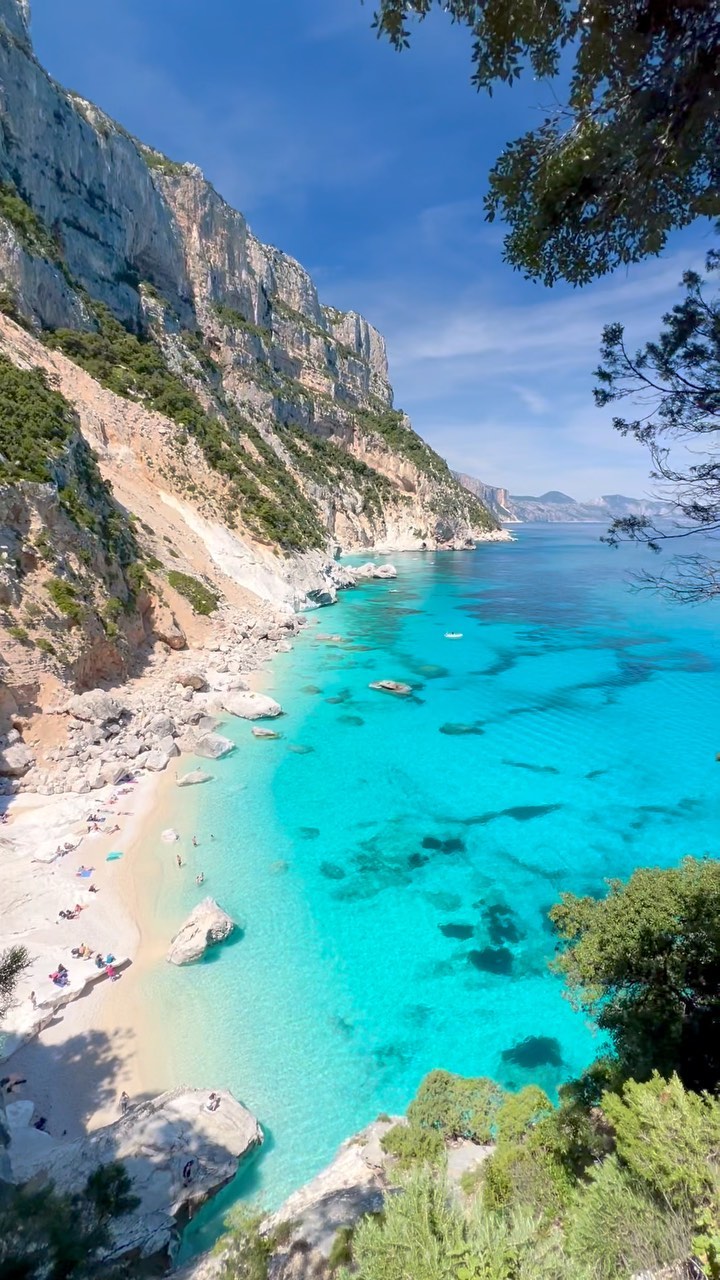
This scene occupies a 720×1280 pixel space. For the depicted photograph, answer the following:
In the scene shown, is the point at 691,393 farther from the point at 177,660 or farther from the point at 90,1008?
the point at 177,660

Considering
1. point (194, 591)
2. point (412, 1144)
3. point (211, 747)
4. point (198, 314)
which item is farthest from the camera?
point (198, 314)

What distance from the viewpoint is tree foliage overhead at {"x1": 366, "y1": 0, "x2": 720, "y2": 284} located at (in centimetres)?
396

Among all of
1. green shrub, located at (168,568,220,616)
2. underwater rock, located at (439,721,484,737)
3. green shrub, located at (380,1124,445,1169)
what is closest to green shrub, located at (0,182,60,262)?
green shrub, located at (168,568,220,616)

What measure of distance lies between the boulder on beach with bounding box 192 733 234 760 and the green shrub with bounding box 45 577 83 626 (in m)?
7.17

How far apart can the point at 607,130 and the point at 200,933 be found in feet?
48.9

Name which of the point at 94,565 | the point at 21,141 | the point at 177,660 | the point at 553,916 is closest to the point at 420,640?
the point at 177,660

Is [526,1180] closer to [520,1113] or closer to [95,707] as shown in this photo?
[520,1113]

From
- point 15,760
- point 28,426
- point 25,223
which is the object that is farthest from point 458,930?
point 25,223

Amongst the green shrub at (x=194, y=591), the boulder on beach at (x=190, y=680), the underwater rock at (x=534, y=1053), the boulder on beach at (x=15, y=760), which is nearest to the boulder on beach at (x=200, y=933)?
the underwater rock at (x=534, y=1053)

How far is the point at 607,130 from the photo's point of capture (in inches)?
175

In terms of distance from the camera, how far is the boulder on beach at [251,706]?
82.3 ft

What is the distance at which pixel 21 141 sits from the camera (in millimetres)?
43719

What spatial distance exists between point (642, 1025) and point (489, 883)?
7.64m

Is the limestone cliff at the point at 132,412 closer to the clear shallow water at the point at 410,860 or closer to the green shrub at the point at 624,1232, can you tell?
the clear shallow water at the point at 410,860
